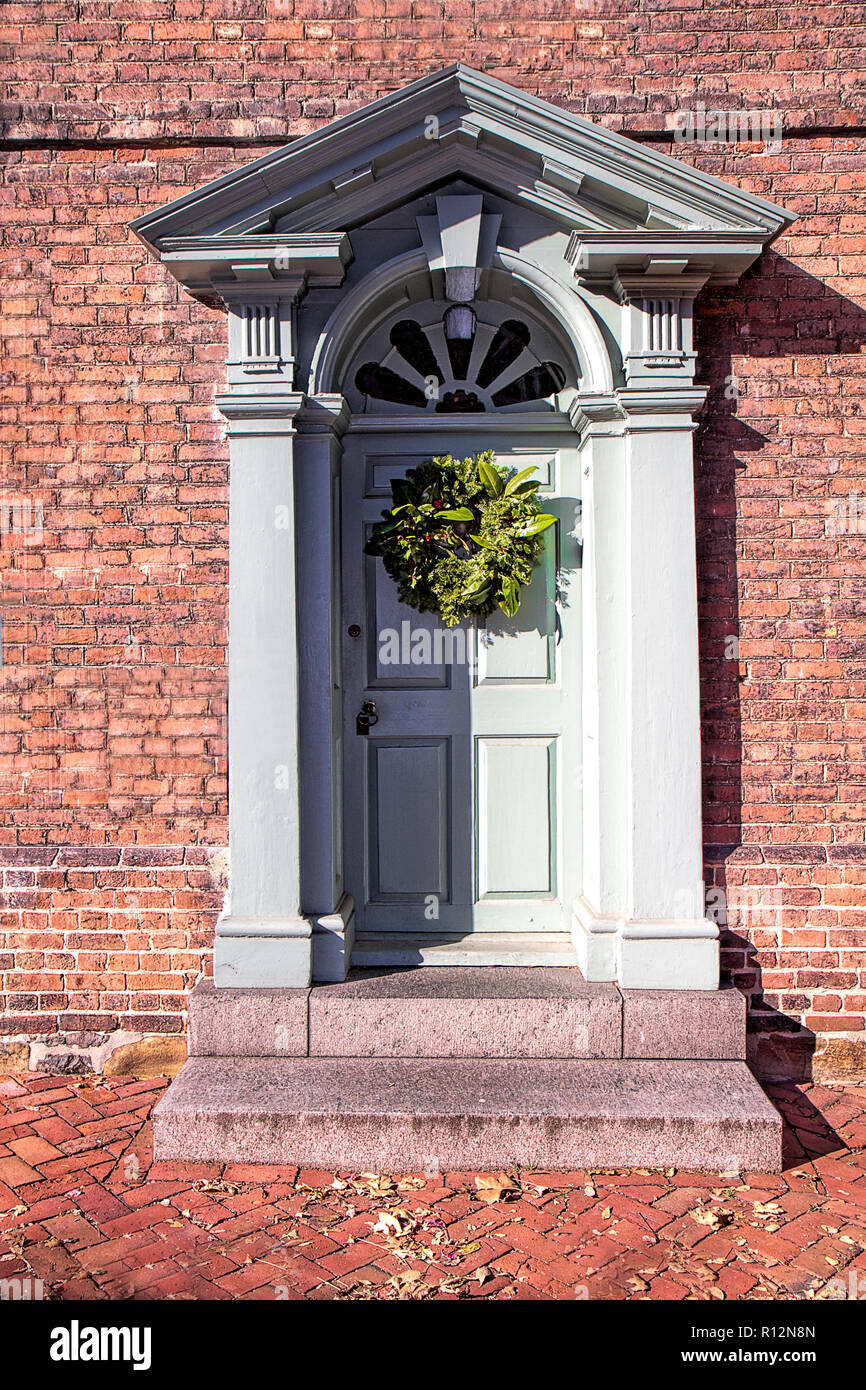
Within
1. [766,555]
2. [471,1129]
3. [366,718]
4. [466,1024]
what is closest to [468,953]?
[466,1024]

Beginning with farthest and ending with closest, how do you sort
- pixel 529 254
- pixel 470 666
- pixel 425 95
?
1. pixel 470 666
2. pixel 529 254
3. pixel 425 95

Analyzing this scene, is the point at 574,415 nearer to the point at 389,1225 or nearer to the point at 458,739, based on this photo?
the point at 458,739

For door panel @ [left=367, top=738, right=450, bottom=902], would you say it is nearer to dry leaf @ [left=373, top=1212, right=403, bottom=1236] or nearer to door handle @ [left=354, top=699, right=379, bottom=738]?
door handle @ [left=354, top=699, right=379, bottom=738]

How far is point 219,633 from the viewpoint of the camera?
4.54 m

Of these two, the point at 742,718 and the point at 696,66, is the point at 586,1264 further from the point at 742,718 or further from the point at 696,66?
the point at 696,66

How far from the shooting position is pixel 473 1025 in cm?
410

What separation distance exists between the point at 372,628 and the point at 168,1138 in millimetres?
2294

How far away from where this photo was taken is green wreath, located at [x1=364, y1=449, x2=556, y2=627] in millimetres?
4395

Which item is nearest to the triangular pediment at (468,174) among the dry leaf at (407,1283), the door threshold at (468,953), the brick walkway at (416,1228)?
the door threshold at (468,953)

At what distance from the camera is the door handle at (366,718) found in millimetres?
4637

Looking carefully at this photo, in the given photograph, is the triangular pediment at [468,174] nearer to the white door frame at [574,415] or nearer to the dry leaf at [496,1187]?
the white door frame at [574,415]

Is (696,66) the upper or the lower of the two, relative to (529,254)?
upper

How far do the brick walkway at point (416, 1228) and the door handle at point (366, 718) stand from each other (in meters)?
1.88

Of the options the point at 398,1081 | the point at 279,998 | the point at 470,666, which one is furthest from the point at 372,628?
the point at 398,1081
